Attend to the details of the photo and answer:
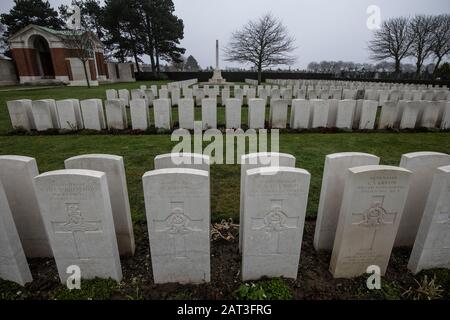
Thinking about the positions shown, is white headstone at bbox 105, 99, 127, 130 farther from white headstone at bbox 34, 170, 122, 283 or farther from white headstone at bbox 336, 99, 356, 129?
white headstone at bbox 336, 99, 356, 129

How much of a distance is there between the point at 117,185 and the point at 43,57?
40.2 metres

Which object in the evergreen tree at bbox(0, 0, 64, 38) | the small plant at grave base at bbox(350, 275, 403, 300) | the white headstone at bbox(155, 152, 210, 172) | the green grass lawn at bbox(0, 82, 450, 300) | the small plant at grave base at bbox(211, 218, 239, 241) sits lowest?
the small plant at grave base at bbox(350, 275, 403, 300)

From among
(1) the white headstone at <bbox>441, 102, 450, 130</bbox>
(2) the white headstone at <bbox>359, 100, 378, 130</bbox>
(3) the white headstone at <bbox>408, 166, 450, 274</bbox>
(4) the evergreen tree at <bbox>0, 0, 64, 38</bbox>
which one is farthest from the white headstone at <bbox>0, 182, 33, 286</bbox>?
(4) the evergreen tree at <bbox>0, 0, 64, 38</bbox>

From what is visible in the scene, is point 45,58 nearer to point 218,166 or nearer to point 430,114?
point 218,166

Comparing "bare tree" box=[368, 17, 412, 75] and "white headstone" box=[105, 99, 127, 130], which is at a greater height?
"bare tree" box=[368, 17, 412, 75]

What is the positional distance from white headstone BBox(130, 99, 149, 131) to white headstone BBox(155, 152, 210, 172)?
5.96 m

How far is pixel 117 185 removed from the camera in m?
2.82

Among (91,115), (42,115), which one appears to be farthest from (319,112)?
(42,115)

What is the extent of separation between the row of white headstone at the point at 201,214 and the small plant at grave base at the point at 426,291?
9.2 inches

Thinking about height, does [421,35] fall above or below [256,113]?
above

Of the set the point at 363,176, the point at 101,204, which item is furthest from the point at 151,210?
the point at 363,176

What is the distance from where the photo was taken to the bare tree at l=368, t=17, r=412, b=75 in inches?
1355

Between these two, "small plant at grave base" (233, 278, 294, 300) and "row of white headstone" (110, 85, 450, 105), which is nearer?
"small plant at grave base" (233, 278, 294, 300)

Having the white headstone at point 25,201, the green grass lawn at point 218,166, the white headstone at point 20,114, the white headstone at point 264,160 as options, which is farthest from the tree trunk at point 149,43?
the white headstone at point 264,160
